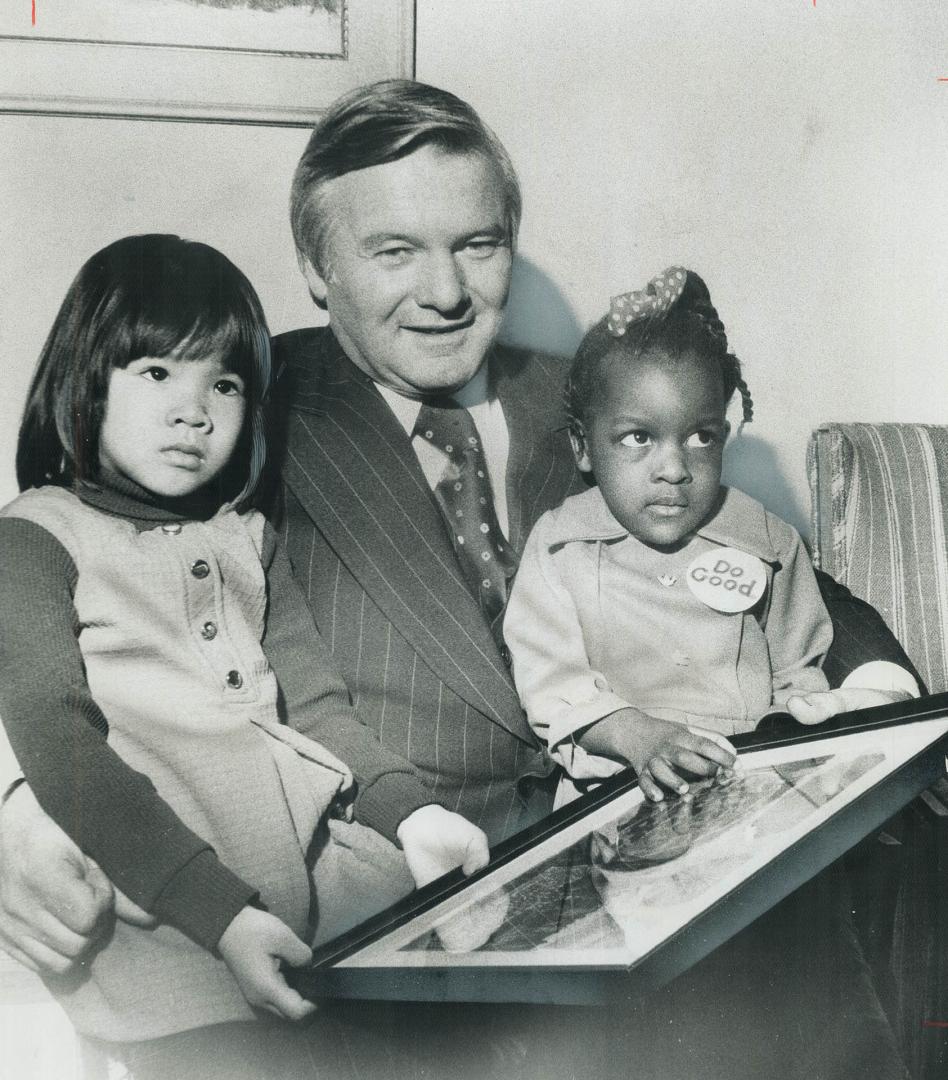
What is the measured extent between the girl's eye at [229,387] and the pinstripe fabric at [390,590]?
0.11 metres

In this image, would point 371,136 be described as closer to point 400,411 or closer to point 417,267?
point 417,267

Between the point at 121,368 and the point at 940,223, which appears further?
the point at 940,223

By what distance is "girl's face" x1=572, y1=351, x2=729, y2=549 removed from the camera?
145 centimetres

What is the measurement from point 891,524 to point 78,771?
3.98 feet

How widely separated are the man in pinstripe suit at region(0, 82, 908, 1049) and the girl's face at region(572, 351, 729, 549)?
7.7 inches

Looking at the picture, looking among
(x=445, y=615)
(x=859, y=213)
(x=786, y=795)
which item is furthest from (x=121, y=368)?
(x=859, y=213)

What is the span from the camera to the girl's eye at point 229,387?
135cm

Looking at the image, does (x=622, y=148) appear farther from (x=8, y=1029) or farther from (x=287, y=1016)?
(x=8, y=1029)

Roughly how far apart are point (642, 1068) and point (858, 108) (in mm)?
1348

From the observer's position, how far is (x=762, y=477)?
1697mm

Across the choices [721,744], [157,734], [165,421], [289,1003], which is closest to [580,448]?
[721,744]

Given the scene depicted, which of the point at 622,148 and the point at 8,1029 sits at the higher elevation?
the point at 622,148

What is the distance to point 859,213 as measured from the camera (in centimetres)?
A: 166

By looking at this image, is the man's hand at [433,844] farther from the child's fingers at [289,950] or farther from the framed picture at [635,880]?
the child's fingers at [289,950]
